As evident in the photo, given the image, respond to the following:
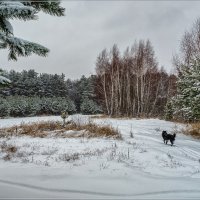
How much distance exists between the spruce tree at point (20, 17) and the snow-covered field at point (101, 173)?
1.98m

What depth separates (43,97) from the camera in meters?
62.5

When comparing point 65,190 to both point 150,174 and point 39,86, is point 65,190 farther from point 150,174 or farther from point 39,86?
point 39,86

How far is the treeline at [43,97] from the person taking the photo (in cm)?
5125

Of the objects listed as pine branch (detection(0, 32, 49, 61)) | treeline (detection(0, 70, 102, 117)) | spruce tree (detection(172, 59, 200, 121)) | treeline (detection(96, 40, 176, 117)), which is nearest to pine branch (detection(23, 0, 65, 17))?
pine branch (detection(0, 32, 49, 61))

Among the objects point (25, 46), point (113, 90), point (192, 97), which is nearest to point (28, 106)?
point (113, 90)

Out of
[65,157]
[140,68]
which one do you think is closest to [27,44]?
[65,157]

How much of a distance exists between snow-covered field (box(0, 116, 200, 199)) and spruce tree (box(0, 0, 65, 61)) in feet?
6.50

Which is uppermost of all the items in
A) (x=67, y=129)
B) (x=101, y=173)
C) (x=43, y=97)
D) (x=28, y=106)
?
(x=43, y=97)

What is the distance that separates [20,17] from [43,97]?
60.9 metres

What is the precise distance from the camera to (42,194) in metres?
4.00

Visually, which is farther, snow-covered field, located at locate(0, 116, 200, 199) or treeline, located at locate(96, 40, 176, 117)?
treeline, located at locate(96, 40, 176, 117)

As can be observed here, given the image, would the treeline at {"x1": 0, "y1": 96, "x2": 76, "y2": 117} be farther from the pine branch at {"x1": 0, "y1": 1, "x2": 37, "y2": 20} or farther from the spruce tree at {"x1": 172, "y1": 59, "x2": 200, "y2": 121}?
the pine branch at {"x1": 0, "y1": 1, "x2": 37, "y2": 20}

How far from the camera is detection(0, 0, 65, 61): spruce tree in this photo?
2.56 meters

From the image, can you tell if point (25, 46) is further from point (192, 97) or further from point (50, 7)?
point (192, 97)
